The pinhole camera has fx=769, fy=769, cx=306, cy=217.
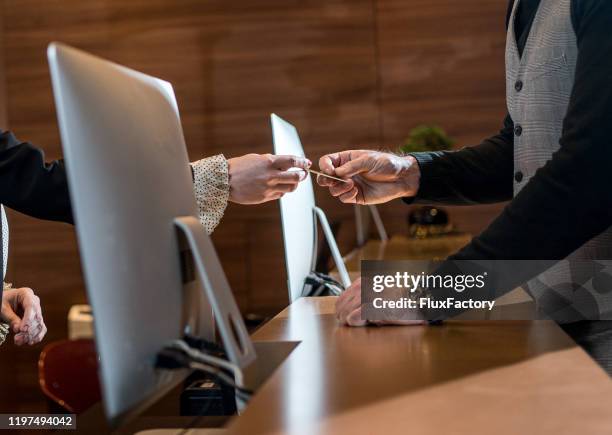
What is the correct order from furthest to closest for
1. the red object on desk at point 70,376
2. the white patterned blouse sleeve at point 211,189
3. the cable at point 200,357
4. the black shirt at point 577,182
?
the red object on desk at point 70,376
the white patterned blouse sleeve at point 211,189
the black shirt at point 577,182
the cable at point 200,357

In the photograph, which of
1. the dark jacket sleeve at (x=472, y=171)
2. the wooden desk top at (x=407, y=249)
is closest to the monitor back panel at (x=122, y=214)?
the dark jacket sleeve at (x=472, y=171)

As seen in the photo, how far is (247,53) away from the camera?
4.67 m

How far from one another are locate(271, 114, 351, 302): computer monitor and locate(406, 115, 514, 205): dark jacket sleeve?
285 mm

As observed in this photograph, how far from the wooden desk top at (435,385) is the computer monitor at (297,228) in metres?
0.43

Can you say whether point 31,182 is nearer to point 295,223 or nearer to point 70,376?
point 295,223

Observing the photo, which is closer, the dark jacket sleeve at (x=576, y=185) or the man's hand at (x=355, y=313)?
the dark jacket sleeve at (x=576, y=185)

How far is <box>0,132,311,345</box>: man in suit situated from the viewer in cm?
137

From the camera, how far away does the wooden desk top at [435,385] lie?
2.30 ft

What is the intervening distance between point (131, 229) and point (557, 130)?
80cm

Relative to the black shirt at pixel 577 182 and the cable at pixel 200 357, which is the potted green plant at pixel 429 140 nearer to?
the black shirt at pixel 577 182

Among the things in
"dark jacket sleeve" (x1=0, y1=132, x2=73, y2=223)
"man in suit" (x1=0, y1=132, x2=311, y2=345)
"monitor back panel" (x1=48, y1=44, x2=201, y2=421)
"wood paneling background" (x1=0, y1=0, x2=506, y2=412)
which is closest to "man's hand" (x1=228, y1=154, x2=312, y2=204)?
"man in suit" (x1=0, y1=132, x2=311, y2=345)

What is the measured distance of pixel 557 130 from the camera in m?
1.29

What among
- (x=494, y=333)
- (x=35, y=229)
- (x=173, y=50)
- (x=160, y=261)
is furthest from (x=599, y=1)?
(x=35, y=229)

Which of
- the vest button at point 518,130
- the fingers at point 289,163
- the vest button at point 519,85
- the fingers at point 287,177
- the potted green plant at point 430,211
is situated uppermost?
the vest button at point 519,85
